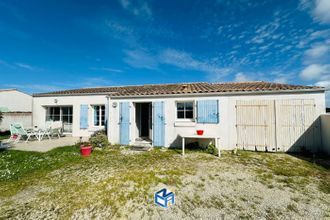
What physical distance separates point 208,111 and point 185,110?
1.24m

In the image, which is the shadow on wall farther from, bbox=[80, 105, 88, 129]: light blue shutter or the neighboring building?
the neighboring building

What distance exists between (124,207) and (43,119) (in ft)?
41.7

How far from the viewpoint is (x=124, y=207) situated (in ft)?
10.6

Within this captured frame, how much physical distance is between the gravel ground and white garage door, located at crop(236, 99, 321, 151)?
7.76ft

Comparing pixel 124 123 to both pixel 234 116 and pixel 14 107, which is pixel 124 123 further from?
pixel 14 107

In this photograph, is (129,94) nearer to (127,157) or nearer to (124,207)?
(127,157)

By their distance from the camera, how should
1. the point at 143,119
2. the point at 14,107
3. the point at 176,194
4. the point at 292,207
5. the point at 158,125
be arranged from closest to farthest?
the point at 292,207
the point at 176,194
the point at 158,125
the point at 143,119
the point at 14,107

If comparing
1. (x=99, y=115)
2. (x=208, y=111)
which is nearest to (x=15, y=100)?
(x=99, y=115)

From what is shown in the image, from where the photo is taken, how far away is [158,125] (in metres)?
8.35

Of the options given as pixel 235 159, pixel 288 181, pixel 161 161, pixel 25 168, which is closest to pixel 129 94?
pixel 161 161

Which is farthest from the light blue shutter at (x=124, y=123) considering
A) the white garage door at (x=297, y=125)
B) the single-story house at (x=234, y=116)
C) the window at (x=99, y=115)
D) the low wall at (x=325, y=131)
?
the low wall at (x=325, y=131)

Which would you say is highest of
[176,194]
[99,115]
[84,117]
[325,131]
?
[99,115]

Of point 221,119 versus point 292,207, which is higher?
point 221,119

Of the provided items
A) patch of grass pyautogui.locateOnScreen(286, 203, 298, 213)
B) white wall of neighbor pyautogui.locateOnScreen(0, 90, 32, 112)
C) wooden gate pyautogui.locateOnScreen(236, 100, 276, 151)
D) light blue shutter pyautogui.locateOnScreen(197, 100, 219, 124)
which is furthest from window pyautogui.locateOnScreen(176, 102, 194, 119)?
white wall of neighbor pyautogui.locateOnScreen(0, 90, 32, 112)
